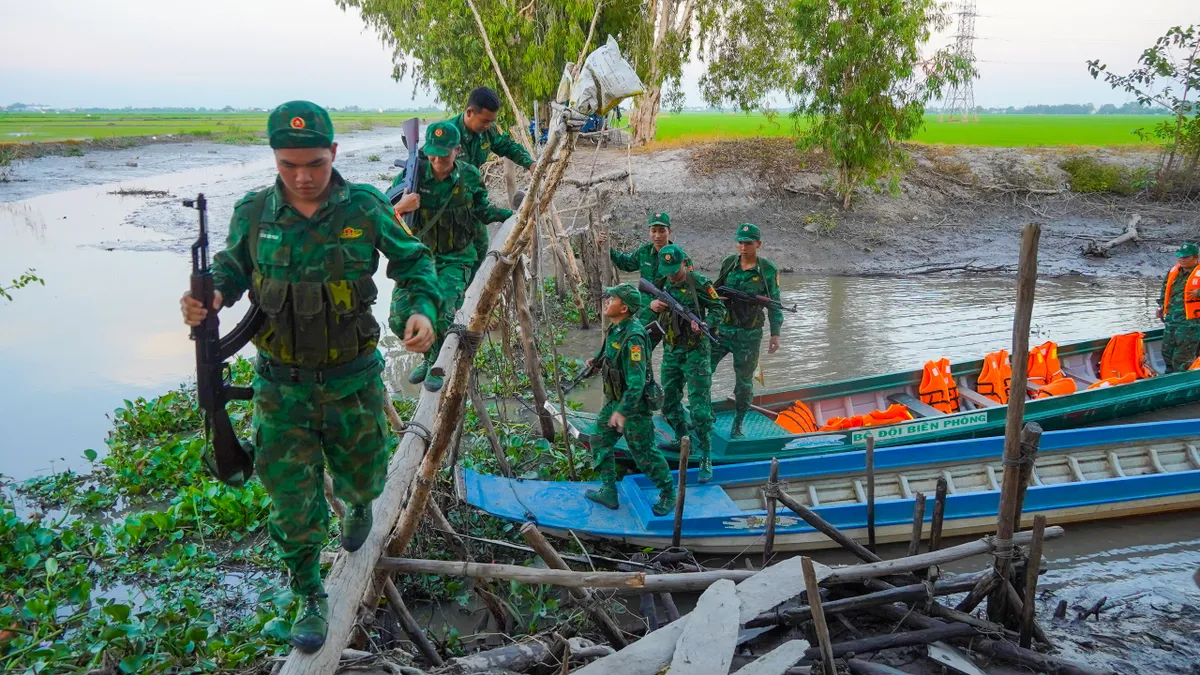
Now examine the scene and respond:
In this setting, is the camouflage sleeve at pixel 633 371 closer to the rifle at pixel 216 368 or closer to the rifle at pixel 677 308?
the rifle at pixel 677 308

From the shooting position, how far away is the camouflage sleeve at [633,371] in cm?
652

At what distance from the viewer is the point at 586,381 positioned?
11.4m

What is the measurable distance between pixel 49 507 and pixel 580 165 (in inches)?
667

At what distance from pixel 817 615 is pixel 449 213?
3703 mm

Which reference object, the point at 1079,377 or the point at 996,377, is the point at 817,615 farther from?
the point at 1079,377

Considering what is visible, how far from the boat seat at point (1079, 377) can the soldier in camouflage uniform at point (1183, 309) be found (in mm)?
953

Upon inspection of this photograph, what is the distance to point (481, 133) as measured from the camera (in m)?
6.39

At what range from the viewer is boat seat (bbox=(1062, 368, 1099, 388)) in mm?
10555

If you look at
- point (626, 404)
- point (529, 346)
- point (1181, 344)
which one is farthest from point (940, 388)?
point (529, 346)

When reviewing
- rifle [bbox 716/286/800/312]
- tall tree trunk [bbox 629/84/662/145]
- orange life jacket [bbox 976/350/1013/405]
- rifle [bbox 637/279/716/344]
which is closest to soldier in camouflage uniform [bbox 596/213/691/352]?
rifle [bbox 637/279/716/344]

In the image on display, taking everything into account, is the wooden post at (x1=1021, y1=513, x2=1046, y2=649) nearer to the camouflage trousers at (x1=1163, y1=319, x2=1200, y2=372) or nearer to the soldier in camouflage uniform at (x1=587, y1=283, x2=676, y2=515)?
the soldier in camouflage uniform at (x1=587, y1=283, x2=676, y2=515)

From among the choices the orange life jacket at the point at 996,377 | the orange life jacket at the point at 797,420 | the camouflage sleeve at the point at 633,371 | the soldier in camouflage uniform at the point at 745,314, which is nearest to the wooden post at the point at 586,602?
the camouflage sleeve at the point at 633,371

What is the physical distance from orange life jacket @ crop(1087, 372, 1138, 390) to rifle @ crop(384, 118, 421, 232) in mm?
7940

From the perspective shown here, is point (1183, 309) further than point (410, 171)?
Yes
